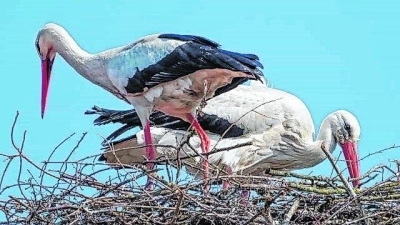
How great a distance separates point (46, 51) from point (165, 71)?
1.30m

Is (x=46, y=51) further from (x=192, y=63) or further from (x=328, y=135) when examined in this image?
(x=328, y=135)

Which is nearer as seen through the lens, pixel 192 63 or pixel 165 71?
pixel 192 63

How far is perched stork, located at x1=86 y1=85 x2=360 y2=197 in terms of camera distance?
875cm

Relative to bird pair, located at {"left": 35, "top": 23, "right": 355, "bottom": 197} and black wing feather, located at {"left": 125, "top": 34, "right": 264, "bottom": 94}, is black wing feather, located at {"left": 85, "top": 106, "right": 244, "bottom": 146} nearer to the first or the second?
bird pair, located at {"left": 35, "top": 23, "right": 355, "bottom": 197}

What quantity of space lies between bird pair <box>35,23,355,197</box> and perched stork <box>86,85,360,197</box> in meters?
0.59

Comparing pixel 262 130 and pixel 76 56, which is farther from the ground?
pixel 76 56

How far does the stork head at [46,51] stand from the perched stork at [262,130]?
46 centimetres

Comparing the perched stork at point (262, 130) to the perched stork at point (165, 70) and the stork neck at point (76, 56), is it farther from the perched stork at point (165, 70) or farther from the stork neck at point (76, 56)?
the stork neck at point (76, 56)

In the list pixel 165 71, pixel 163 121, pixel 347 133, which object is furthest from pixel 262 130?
pixel 165 71

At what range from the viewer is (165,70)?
7551 mm

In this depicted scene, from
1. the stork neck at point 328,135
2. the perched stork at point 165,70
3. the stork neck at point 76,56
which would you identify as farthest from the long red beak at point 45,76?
the stork neck at point 328,135

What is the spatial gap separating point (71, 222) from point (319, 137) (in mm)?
3646

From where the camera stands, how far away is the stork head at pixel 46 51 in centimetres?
832

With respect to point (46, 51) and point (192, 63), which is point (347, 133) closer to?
point (192, 63)
